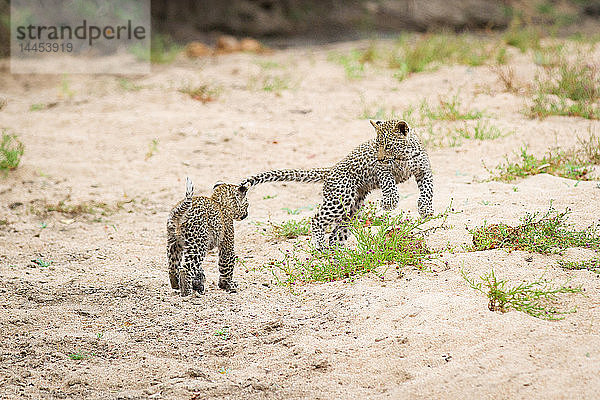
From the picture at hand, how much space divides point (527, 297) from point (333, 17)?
15022 mm

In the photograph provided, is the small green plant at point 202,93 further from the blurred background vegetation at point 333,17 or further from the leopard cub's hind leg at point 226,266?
the blurred background vegetation at point 333,17

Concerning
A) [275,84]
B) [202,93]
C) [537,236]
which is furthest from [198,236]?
[275,84]

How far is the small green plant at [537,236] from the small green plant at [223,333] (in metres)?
2.00

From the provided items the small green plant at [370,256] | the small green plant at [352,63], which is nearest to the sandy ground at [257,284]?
the small green plant at [370,256]

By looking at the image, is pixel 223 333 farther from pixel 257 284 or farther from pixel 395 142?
pixel 395 142

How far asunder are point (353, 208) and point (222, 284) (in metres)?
1.36

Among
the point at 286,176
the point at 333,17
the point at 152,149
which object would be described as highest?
the point at 333,17

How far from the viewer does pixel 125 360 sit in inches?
183

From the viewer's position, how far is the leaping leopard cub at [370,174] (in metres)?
5.87

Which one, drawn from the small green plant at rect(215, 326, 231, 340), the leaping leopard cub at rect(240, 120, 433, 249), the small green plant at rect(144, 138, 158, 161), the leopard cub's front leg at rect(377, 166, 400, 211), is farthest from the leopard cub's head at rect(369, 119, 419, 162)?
the small green plant at rect(144, 138, 158, 161)

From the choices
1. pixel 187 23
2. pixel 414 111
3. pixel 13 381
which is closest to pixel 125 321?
pixel 13 381

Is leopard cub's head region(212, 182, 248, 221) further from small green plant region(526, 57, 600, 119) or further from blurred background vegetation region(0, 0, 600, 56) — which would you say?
blurred background vegetation region(0, 0, 600, 56)

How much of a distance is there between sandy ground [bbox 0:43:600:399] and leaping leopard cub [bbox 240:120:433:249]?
578mm

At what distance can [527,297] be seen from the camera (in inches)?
179
